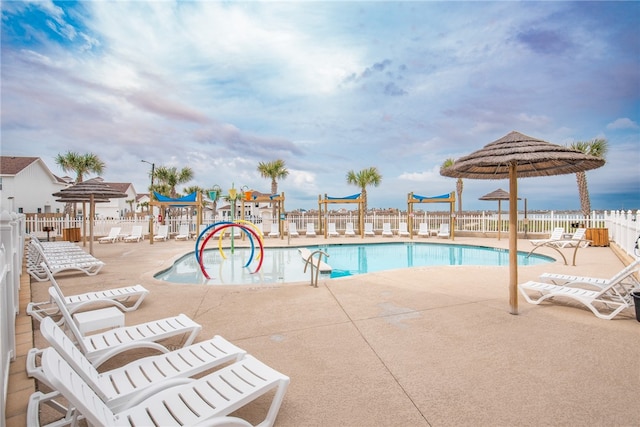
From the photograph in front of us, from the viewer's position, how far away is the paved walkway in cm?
229

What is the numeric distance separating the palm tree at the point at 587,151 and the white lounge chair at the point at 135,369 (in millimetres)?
24359

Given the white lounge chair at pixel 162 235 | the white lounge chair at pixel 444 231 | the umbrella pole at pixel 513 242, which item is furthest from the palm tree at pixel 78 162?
the umbrella pole at pixel 513 242

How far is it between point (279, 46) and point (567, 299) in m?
14.7

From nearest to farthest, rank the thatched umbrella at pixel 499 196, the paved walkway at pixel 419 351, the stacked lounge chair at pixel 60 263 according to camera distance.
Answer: the paved walkway at pixel 419 351 < the stacked lounge chair at pixel 60 263 < the thatched umbrella at pixel 499 196

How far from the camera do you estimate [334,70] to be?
1695 cm

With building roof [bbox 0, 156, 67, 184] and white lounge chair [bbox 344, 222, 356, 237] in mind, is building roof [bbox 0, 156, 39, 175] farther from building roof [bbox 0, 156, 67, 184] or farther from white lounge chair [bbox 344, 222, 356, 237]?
white lounge chair [bbox 344, 222, 356, 237]

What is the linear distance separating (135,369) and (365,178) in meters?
28.0

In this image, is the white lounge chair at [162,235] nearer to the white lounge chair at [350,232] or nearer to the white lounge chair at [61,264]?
the white lounge chair at [61,264]

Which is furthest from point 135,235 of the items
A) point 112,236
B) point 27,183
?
point 27,183

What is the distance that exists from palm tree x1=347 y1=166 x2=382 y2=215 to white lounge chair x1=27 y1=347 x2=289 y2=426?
2753 cm

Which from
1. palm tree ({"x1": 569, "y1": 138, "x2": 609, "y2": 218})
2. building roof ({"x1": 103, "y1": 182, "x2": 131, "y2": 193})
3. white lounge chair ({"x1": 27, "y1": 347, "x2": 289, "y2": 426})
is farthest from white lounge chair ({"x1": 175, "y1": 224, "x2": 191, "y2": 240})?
building roof ({"x1": 103, "y1": 182, "x2": 131, "y2": 193})

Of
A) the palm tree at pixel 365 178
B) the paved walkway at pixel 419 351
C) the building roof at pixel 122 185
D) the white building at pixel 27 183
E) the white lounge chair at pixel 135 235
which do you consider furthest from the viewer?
the building roof at pixel 122 185

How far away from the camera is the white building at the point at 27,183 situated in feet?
88.1

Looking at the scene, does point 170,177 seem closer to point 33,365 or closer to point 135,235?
point 135,235
